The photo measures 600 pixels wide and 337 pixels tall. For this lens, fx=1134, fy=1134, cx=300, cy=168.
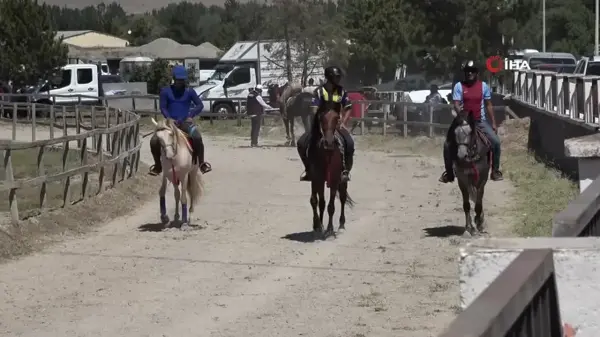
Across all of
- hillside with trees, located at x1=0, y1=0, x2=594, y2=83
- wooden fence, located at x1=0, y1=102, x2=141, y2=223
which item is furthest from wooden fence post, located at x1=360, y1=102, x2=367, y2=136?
hillside with trees, located at x1=0, y1=0, x2=594, y2=83

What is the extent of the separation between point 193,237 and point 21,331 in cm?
591

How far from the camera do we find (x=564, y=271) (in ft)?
18.7

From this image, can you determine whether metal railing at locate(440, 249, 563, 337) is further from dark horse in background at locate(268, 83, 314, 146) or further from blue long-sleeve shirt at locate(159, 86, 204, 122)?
dark horse in background at locate(268, 83, 314, 146)

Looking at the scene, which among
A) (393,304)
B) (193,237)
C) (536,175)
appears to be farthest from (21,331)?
(536,175)

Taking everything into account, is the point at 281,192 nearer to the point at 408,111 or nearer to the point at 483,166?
the point at 483,166

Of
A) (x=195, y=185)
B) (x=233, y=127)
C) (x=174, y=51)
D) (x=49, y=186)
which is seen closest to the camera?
(x=195, y=185)

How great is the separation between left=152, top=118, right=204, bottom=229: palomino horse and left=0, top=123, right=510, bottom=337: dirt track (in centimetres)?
52

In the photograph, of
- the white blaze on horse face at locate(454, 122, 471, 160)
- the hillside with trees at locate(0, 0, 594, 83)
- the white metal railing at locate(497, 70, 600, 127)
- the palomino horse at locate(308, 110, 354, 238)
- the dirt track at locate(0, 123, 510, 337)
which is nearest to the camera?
the dirt track at locate(0, 123, 510, 337)

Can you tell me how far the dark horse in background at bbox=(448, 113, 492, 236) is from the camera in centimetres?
1445

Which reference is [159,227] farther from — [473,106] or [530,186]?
[530,186]

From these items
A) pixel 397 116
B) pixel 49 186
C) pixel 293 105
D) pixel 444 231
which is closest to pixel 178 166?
pixel 444 231

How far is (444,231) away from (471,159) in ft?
5.39

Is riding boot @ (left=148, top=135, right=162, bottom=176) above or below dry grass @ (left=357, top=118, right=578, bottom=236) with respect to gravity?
above

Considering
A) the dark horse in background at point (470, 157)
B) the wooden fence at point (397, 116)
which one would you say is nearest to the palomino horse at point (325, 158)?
the dark horse in background at point (470, 157)
